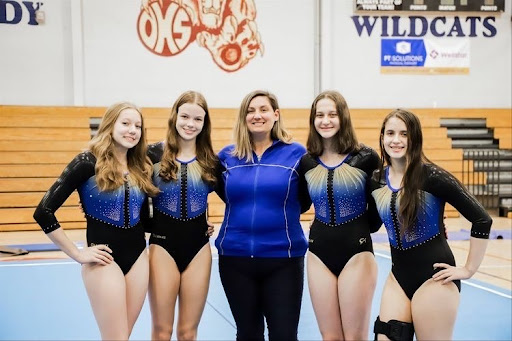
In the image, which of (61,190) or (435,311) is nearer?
(435,311)

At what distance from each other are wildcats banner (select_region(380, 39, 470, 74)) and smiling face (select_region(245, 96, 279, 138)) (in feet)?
35.5

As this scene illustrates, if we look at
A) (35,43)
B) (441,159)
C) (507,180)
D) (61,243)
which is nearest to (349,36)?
(441,159)

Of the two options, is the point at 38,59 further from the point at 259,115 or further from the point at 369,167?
the point at 369,167

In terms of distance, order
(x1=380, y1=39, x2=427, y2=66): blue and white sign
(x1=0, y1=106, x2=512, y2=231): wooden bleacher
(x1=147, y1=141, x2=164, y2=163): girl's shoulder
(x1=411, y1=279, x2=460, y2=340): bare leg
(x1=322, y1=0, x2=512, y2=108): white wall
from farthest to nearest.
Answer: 1. (x1=380, y1=39, x2=427, y2=66): blue and white sign
2. (x1=322, y1=0, x2=512, y2=108): white wall
3. (x1=0, y1=106, x2=512, y2=231): wooden bleacher
4. (x1=147, y1=141, x2=164, y2=163): girl's shoulder
5. (x1=411, y1=279, x2=460, y2=340): bare leg

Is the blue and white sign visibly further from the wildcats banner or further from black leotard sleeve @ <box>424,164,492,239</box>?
black leotard sleeve @ <box>424,164,492,239</box>

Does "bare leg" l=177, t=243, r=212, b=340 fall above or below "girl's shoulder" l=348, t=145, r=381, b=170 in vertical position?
below

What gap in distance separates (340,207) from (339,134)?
40 centimetres

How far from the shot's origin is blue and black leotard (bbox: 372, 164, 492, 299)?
2898 mm

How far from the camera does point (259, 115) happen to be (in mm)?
3277

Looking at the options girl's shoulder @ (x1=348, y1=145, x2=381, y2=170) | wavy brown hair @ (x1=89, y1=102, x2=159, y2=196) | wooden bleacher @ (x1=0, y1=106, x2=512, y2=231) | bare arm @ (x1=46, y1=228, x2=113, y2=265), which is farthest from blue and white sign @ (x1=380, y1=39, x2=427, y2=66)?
bare arm @ (x1=46, y1=228, x2=113, y2=265)

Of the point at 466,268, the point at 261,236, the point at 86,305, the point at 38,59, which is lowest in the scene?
the point at 86,305

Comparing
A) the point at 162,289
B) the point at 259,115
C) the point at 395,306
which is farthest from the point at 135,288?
the point at 395,306

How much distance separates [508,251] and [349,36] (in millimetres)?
6834

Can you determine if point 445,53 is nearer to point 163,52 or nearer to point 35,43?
point 163,52
